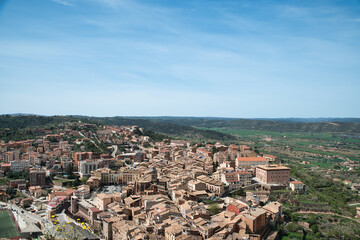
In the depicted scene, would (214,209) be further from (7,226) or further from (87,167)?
(87,167)

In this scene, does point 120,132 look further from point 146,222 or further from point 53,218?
point 146,222

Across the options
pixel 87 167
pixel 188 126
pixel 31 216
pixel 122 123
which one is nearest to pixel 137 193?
pixel 31 216

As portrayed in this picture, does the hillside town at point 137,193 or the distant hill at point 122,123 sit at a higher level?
the distant hill at point 122,123

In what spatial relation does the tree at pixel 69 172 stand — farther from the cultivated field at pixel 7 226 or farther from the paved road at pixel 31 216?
the cultivated field at pixel 7 226

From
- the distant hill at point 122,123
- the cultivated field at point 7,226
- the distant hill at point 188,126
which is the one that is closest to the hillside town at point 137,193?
the cultivated field at point 7,226

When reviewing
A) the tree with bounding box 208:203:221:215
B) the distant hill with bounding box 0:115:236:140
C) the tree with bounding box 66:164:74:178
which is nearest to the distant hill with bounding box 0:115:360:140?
the distant hill with bounding box 0:115:236:140

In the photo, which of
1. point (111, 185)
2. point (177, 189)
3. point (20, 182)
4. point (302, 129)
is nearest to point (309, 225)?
point (177, 189)

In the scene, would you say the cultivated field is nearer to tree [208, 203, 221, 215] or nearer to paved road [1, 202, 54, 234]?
paved road [1, 202, 54, 234]

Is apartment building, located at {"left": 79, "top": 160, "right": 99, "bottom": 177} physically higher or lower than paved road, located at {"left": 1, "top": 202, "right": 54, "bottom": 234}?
higher
